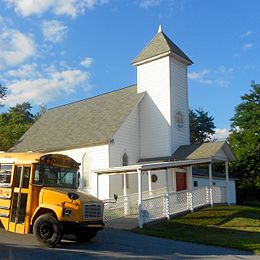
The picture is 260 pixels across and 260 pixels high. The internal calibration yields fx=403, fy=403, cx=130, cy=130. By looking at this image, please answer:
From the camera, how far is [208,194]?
24688mm

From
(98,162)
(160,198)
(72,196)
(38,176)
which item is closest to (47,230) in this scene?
(72,196)

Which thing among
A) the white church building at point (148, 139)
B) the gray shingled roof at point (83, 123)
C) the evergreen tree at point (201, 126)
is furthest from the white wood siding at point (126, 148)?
the evergreen tree at point (201, 126)

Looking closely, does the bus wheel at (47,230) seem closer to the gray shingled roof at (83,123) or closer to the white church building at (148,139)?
the white church building at (148,139)

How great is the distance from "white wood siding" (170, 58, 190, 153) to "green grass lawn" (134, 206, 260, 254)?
6130mm

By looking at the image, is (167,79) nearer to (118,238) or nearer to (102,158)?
(102,158)

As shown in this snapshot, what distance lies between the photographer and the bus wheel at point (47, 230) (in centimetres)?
1221

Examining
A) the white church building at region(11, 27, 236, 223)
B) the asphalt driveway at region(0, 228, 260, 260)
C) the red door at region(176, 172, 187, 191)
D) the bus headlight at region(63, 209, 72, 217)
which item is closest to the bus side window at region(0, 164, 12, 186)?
the asphalt driveway at region(0, 228, 260, 260)

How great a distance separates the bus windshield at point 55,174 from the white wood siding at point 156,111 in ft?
45.1

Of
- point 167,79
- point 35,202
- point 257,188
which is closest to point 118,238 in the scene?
point 35,202

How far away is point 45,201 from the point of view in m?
12.9

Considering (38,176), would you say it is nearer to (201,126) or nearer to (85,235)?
(85,235)

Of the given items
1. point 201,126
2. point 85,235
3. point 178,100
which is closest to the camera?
point 85,235

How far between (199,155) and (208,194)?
2.45 meters

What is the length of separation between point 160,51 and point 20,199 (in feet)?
61.6
